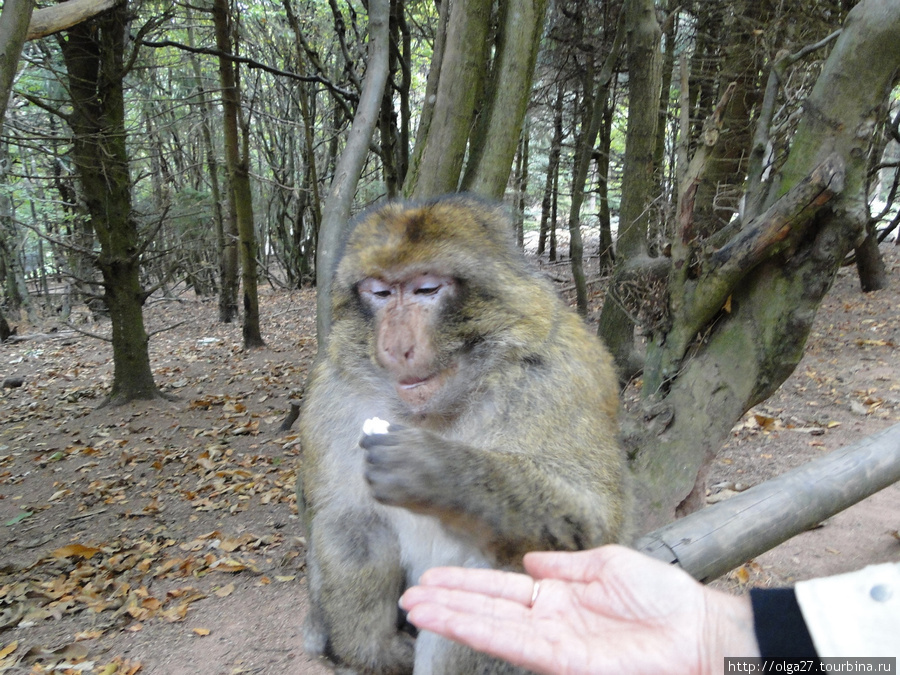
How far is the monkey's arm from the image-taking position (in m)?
1.52

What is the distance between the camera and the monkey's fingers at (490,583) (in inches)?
55.6

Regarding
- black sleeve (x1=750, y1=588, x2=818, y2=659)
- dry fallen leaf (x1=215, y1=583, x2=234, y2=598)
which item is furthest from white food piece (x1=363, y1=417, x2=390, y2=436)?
dry fallen leaf (x1=215, y1=583, x2=234, y2=598)

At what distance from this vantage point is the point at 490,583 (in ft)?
4.69

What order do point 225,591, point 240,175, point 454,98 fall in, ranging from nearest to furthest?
point 454,98 < point 225,591 < point 240,175

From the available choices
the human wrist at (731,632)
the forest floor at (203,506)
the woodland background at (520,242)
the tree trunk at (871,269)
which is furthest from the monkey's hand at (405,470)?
the tree trunk at (871,269)

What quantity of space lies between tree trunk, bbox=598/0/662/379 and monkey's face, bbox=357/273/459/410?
10.7 feet

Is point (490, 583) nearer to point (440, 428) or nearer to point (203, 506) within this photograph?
point (440, 428)

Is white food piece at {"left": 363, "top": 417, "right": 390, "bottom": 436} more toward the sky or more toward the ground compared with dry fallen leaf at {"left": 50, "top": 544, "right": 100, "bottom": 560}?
more toward the sky

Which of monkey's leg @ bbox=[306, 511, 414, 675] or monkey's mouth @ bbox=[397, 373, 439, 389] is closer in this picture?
monkey's mouth @ bbox=[397, 373, 439, 389]

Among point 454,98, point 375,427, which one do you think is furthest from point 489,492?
point 454,98

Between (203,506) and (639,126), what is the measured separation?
4543mm

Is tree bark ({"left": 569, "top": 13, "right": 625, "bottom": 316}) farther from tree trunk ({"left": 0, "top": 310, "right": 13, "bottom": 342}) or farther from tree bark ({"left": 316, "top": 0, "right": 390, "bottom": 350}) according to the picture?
tree trunk ({"left": 0, "top": 310, "right": 13, "bottom": 342})

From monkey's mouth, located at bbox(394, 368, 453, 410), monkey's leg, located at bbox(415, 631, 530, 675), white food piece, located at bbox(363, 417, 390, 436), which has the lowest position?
monkey's leg, located at bbox(415, 631, 530, 675)

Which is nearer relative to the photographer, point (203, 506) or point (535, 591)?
point (535, 591)
